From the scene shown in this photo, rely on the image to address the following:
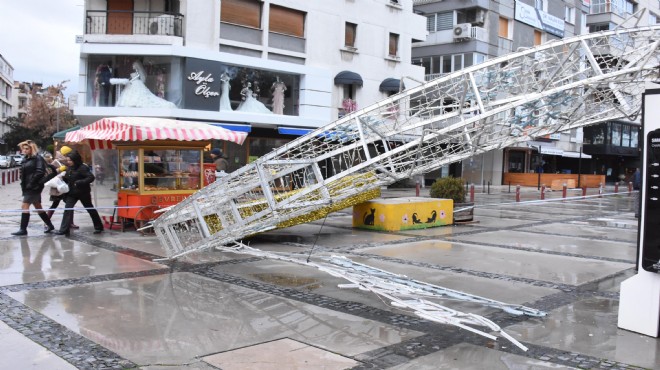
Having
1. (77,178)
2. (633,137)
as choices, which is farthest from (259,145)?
(633,137)

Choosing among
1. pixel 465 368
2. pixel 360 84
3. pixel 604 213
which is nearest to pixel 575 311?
pixel 465 368

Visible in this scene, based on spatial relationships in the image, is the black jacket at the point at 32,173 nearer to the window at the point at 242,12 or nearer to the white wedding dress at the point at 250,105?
the white wedding dress at the point at 250,105

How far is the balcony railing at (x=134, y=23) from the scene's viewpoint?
74.3 feet

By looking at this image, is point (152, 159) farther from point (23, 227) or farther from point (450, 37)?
point (450, 37)

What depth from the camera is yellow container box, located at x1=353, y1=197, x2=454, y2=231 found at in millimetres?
14047

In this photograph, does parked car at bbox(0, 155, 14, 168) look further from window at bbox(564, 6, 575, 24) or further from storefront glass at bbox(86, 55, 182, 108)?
window at bbox(564, 6, 575, 24)

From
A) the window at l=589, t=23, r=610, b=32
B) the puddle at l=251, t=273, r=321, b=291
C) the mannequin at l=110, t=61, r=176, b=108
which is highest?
the window at l=589, t=23, r=610, b=32

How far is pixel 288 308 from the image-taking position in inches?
272

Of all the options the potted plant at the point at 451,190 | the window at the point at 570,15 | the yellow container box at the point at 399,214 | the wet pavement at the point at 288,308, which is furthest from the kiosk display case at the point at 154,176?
Result: the window at the point at 570,15

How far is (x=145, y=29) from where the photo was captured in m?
22.9

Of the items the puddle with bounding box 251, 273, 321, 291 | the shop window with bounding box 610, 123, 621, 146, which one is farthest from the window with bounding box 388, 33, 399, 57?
the shop window with bounding box 610, 123, 621, 146

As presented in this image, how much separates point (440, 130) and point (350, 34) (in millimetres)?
21536

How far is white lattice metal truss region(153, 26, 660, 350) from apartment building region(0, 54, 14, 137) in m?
92.1

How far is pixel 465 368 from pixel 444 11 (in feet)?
121
